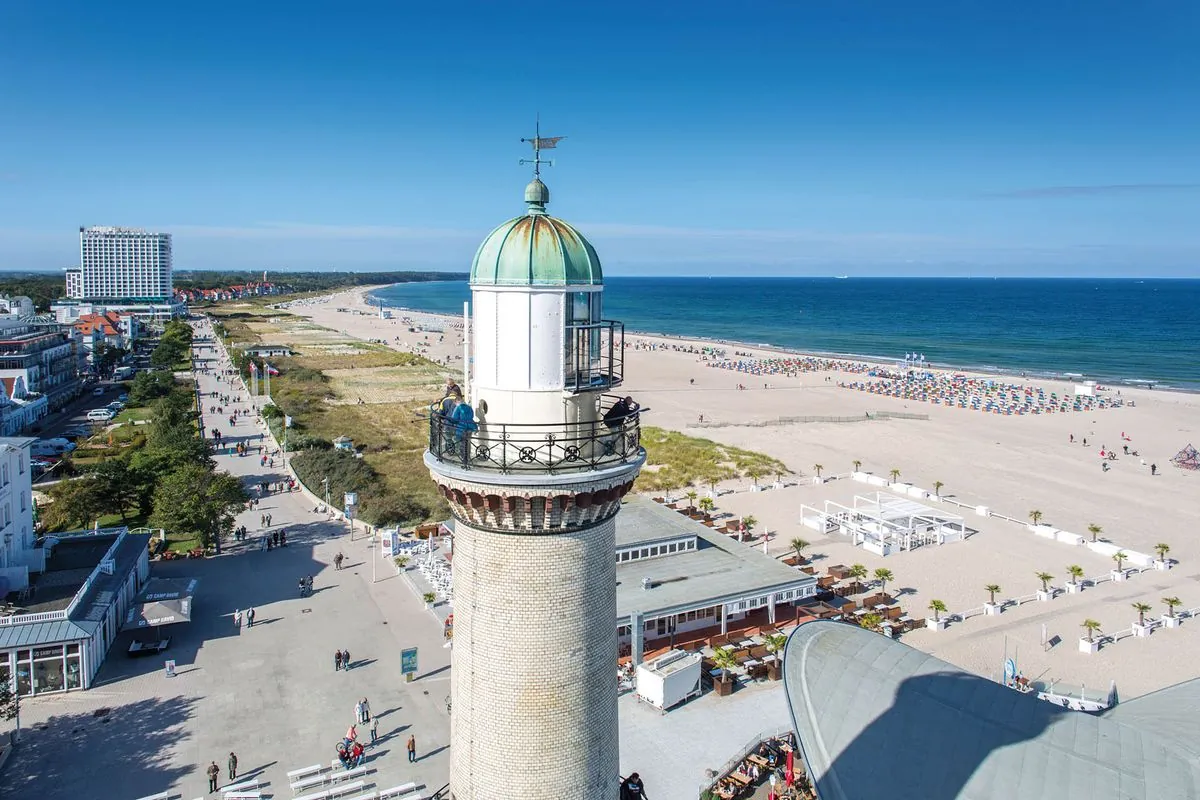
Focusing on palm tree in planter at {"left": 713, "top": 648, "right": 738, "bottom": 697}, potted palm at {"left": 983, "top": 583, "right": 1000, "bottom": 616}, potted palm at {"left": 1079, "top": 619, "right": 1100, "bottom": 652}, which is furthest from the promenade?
potted palm at {"left": 1079, "top": 619, "right": 1100, "bottom": 652}

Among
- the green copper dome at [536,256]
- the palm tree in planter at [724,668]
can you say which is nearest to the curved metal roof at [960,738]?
the palm tree in planter at [724,668]

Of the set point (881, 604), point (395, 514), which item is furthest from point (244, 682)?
point (881, 604)

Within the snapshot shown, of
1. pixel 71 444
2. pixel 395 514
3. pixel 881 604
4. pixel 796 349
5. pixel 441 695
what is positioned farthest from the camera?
pixel 796 349

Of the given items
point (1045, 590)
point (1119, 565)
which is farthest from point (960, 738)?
point (1119, 565)

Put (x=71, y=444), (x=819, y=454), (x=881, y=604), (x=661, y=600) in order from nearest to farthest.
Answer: (x=661, y=600), (x=881, y=604), (x=71, y=444), (x=819, y=454)

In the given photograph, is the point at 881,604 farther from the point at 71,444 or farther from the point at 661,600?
the point at 71,444

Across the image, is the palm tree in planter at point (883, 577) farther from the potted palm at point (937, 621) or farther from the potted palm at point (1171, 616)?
the potted palm at point (1171, 616)

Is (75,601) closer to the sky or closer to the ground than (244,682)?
closer to the sky
